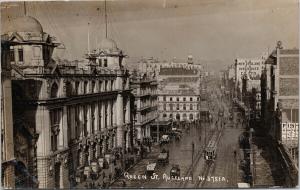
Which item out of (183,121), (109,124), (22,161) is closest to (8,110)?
(22,161)

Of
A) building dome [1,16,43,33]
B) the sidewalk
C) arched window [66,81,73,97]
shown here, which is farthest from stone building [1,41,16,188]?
the sidewalk

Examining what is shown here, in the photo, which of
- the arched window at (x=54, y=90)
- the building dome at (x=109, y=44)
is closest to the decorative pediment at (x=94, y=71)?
the building dome at (x=109, y=44)

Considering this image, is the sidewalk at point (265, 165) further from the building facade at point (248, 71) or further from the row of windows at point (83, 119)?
the row of windows at point (83, 119)

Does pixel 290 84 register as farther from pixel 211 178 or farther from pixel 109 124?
pixel 109 124

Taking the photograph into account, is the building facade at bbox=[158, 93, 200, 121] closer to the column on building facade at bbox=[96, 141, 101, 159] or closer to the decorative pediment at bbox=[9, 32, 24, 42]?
the column on building facade at bbox=[96, 141, 101, 159]

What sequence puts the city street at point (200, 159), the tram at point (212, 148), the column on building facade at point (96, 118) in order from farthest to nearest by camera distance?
the column on building facade at point (96, 118) < the tram at point (212, 148) < the city street at point (200, 159)

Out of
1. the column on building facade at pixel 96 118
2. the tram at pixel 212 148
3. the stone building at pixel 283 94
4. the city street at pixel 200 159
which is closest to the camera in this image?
the stone building at pixel 283 94

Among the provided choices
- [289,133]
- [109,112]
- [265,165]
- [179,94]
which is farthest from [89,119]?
[289,133]

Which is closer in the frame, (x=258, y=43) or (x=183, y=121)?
(x=258, y=43)
